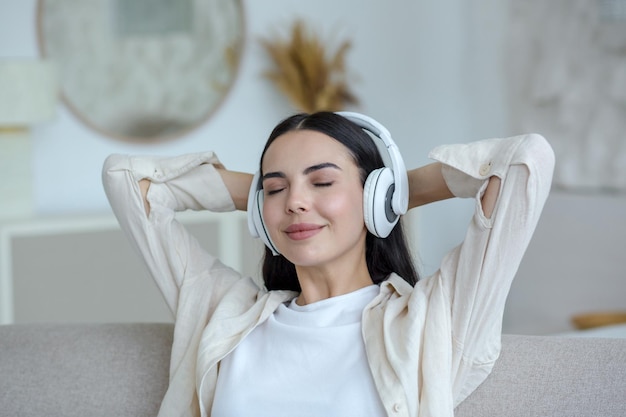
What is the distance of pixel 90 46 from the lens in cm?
407

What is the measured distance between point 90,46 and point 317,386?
284 centimetres

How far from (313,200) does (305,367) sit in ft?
0.94

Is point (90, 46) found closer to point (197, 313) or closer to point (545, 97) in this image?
point (545, 97)

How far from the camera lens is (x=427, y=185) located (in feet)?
5.63

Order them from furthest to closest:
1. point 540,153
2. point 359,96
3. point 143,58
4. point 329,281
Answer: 1. point 359,96
2. point 143,58
3. point 329,281
4. point 540,153

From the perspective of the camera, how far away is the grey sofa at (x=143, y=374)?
1.59 meters

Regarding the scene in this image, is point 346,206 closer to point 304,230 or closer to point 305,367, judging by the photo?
point 304,230

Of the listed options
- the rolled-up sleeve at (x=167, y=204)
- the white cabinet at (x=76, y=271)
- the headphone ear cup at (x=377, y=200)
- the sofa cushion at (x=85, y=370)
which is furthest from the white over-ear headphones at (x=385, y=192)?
the white cabinet at (x=76, y=271)

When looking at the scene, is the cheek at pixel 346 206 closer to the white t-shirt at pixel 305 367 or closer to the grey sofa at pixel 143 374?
the white t-shirt at pixel 305 367

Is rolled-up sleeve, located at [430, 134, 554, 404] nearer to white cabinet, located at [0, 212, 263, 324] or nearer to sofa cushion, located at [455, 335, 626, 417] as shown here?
sofa cushion, located at [455, 335, 626, 417]

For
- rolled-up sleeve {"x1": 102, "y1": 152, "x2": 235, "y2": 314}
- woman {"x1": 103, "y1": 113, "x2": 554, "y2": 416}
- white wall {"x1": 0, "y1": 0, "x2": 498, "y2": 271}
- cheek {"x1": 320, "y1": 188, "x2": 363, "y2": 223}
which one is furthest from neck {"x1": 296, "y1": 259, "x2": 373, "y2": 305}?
white wall {"x1": 0, "y1": 0, "x2": 498, "y2": 271}

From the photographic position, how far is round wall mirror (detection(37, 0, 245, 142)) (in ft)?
13.2

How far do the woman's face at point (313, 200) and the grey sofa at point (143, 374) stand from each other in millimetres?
349

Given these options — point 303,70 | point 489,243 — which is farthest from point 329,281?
point 303,70
